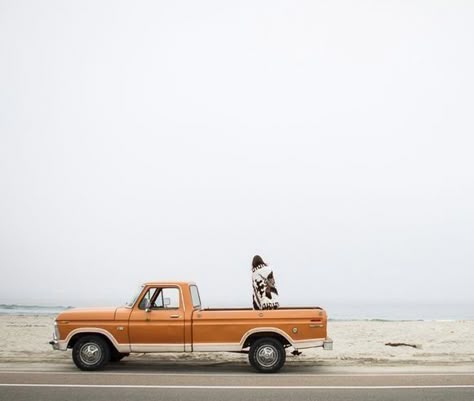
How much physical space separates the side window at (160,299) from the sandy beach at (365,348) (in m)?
2.78

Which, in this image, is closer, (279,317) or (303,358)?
(279,317)

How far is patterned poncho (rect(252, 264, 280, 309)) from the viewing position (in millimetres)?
12289

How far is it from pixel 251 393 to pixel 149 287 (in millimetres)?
3959

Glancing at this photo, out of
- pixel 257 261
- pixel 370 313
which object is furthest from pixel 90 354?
pixel 370 313

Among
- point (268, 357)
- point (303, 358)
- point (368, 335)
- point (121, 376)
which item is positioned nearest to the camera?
point (121, 376)

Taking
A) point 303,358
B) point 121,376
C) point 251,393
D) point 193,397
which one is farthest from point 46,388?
point 303,358

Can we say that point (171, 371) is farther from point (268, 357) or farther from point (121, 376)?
point (268, 357)

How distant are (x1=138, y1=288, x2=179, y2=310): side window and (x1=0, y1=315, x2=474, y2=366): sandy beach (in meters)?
2.78

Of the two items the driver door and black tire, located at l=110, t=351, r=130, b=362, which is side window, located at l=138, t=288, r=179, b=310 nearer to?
the driver door

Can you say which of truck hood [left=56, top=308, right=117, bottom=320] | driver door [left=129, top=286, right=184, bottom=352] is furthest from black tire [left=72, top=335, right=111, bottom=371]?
driver door [left=129, top=286, right=184, bottom=352]

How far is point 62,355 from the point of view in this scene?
1488cm

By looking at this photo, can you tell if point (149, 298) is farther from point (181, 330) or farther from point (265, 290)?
point (265, 290)

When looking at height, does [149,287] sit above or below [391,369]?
above

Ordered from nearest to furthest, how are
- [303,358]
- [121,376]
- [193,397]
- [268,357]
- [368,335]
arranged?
[193,397]
[121,376]
[268,357]
[303,358]
[368,335]
